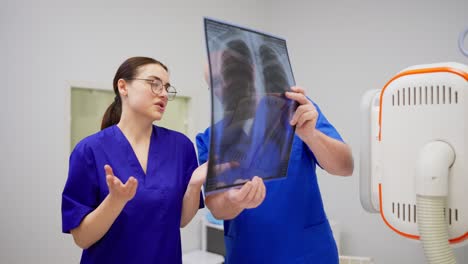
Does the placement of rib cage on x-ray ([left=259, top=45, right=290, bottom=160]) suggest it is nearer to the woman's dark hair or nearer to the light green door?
the woman's dark hair

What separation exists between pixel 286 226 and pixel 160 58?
2.39 meters

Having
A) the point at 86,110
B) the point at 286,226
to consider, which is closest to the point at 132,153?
the point at 286,226

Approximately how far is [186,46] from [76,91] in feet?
3.62

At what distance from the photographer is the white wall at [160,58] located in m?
2.43

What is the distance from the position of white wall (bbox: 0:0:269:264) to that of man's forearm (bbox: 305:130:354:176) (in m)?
2.13

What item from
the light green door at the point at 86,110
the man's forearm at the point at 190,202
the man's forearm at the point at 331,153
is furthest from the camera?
the light green door at the point at 86,110

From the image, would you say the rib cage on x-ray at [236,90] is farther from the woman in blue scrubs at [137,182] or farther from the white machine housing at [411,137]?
the woman in blue scrubs at [137,182]

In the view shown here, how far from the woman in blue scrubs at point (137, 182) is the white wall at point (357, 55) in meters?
2.17

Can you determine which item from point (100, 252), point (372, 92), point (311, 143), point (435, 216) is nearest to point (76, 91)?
point (100, 252)

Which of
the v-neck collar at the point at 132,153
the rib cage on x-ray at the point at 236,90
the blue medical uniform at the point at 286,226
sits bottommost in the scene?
the blue medical uniform at the point at 286,226

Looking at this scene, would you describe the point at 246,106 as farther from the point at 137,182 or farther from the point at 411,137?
the point at 137,182

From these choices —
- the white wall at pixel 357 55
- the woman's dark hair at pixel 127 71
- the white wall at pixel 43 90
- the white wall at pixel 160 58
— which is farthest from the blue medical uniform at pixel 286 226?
the white wall at pixel 357 55

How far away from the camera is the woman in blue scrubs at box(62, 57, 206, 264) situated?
113 centimetres

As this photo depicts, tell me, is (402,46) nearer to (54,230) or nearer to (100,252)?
(100,252)
